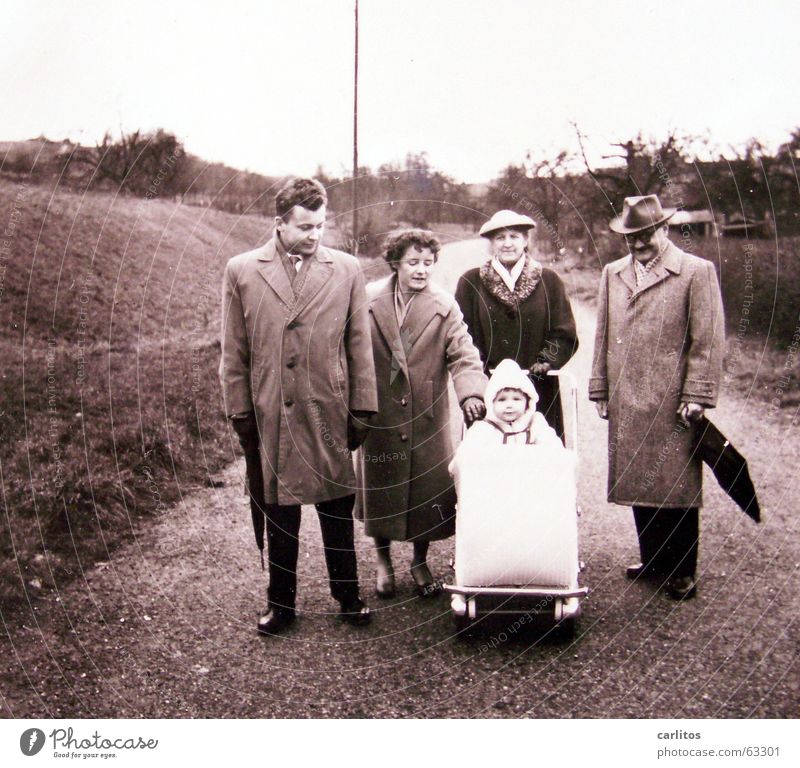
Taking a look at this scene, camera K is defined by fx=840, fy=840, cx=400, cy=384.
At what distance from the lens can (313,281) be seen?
12.7 feet

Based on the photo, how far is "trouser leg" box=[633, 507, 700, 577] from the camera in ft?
14.1

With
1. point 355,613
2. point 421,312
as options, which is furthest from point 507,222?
point 355,613

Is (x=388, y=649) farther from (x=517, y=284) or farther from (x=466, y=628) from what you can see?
(x=517, y=284)

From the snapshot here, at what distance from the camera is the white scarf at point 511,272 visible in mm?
4422

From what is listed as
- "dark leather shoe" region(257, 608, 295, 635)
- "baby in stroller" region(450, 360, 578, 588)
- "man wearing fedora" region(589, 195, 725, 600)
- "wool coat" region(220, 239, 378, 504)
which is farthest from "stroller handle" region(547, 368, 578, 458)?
"dark leather shoe" region(257, 608, 295, 635)

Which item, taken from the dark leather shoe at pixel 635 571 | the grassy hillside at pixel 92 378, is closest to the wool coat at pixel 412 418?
the dark leather shoe at pixel 635 571

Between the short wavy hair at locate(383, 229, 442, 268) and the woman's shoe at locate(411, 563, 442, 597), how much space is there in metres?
1.60

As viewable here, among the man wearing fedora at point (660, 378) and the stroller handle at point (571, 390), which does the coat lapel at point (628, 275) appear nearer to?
the man wearing fedora at point (660, 378)

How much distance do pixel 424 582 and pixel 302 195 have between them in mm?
2058

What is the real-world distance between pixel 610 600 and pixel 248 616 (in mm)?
1799

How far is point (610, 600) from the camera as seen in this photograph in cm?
420

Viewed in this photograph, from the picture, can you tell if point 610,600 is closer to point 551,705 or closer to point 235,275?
point 551,705
